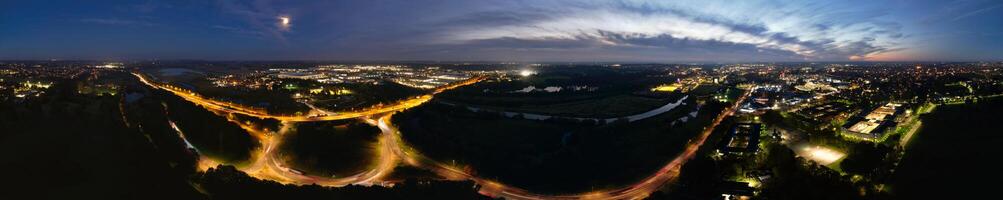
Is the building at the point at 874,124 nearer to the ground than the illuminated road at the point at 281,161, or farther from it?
farther from it

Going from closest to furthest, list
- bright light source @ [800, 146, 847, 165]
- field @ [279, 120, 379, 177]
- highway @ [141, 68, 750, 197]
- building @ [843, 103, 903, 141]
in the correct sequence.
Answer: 1. highway @ [141, 68, 750, 197]
2. field @ [279, 120, 379, 177]
3. bright light source @ [800, 146, 847, 165]
4. building @ [843, 103, 903, 141]

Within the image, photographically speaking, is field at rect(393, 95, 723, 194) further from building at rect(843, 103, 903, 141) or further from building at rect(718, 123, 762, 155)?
building at rect(843, 103, 903, 141)

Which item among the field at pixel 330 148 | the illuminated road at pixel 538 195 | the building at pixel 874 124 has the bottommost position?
the illuminated road at pixel 538 195

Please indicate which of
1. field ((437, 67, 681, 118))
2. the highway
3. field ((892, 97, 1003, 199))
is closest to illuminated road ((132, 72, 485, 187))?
the highway

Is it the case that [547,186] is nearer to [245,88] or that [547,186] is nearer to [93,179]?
[93,179]

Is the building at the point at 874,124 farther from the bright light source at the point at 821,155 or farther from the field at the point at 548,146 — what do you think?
the field at the point at 548,146

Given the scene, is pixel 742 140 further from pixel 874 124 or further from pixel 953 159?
pixel 874 124

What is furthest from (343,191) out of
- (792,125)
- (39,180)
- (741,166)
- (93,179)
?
(792,125)

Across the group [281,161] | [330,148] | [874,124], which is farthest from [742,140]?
[281,161]

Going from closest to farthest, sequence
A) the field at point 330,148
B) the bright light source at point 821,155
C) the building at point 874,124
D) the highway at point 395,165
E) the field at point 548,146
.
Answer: the highway at point 395,165, the field at point 548,146, the field at point 330,148, the bright light source at point 821,155, the building at point 874,124

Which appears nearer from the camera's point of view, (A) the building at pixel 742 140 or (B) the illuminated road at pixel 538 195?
(B) the illuminated road at pixel 538 195

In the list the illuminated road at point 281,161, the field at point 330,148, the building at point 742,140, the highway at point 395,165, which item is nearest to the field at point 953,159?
the building at point 742,140
